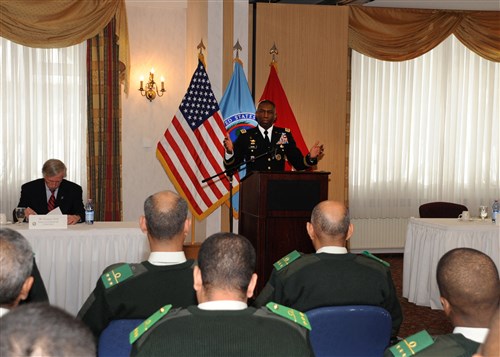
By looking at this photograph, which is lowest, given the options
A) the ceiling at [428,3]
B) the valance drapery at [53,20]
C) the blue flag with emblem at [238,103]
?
the blue flag with emblem at [238,103]

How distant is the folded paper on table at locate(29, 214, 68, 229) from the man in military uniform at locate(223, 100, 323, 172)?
1.41 meters

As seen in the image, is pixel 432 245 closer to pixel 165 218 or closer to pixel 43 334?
pixel 165 218

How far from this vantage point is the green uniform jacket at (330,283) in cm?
281

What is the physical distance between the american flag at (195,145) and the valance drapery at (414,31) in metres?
2.62

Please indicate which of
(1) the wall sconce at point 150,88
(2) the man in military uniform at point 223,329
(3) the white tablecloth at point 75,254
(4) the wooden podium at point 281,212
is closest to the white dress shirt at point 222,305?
(2) the man in military uniform at point 223,329

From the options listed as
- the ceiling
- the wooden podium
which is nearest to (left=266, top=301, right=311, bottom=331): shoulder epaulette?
the wooden podium

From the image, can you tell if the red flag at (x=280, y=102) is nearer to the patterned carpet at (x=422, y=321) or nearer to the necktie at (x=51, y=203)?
the patterned carpet at (x=422, y=321)

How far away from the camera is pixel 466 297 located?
208 cm

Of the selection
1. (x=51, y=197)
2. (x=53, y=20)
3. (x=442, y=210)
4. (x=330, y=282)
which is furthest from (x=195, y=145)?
(x=330, y=282)

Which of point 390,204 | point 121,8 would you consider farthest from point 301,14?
point 390,204

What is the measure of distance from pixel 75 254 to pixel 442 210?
4005 mm

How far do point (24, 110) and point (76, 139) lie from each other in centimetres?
70

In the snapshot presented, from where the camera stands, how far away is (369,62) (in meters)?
8.80

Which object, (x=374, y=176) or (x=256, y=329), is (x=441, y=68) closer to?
(x=374, y=176)
